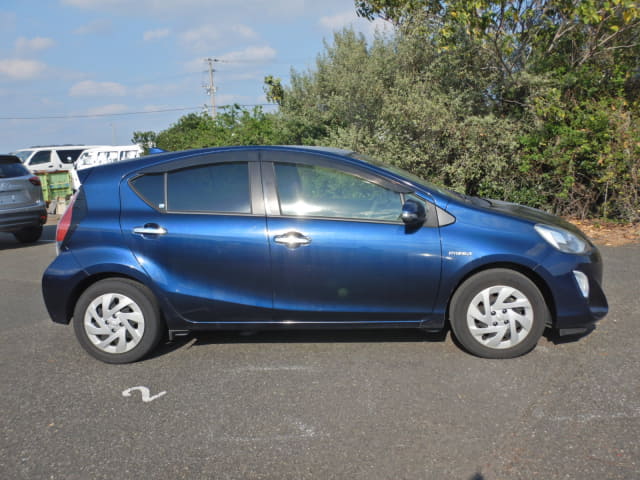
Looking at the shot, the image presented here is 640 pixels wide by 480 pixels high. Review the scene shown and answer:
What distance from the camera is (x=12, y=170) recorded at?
10727 mm

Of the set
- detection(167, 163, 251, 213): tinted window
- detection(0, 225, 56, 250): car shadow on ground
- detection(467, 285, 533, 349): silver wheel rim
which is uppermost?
detection(167, 163, 251, 213): tinted window

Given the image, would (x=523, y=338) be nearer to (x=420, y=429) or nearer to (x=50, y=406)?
(x=420, y=429)

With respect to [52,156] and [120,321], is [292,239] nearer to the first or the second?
[120,321]

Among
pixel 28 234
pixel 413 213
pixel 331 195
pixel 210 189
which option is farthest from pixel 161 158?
pixel 28 234

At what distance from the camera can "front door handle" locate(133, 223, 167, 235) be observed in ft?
14.2

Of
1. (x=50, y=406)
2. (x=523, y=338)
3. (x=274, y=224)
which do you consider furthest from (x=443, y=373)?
(x=50, y=406)

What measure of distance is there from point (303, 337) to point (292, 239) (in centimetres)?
114

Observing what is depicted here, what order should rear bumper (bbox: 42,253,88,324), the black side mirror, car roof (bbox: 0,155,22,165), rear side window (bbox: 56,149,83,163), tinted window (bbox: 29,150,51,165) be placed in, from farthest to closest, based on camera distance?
1. rear side window (bbox: 56,149,83,163)
2. tinted window (bbox: 29,150,51,165)
3. car roof (bbox: 0,155,22,165)
4. rear bumper (bbox: 42,253,88,324)
5. the black side mirror

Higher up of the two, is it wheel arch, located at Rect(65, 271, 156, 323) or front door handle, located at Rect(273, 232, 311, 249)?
front door handle, located at Rect(273, 232, 311, 249)

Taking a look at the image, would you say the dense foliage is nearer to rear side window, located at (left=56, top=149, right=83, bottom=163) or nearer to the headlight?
the headlight

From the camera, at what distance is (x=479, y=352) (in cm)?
424

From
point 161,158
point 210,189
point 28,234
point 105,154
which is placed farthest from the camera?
point 105,154

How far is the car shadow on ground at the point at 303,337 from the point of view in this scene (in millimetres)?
4785

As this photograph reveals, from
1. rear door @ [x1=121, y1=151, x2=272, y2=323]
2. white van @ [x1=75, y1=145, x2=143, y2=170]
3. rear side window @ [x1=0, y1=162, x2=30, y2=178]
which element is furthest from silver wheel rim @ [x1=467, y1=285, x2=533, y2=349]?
white van @ [x1=75, y1=145, x2=143, y2=170]
